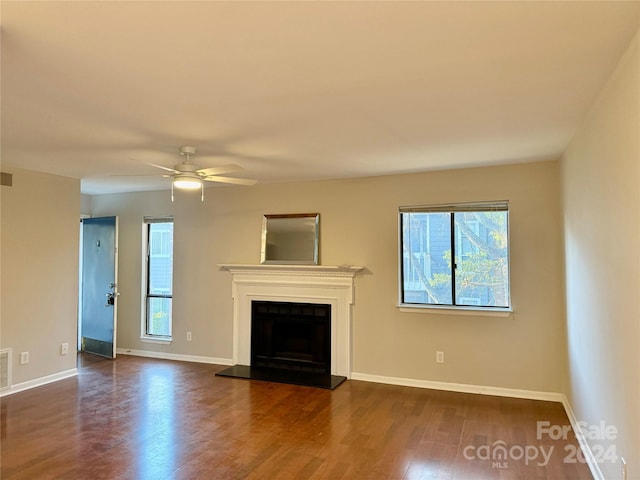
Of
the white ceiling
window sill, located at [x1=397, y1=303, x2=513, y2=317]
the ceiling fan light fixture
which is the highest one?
the white ceiling

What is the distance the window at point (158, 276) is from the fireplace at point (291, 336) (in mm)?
1506

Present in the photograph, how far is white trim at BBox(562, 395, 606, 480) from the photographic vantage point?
9.13 feet

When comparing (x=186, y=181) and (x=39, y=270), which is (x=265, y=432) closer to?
(x=186, y=181)

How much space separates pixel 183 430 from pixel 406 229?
311cm

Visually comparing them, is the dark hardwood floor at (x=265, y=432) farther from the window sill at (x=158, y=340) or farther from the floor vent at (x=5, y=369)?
the window sill at (x=158, y=340)

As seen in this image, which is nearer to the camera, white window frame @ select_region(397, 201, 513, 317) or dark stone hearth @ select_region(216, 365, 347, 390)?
white window frame @ select_region(397, 201, 513, 317)

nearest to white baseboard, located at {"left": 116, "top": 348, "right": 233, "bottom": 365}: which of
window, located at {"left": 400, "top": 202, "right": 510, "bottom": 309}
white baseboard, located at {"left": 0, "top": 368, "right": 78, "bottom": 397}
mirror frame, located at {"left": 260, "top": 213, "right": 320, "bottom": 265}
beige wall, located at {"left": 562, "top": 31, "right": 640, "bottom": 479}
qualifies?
white baseboard, located at {"left": 0, "top": 368, "right": 78, "bottom": 397}

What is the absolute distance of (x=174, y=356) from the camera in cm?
614

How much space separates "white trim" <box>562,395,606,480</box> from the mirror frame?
301cm

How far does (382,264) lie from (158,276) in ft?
11.2

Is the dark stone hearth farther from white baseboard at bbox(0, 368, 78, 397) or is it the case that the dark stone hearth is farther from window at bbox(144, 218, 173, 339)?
white baseboard at bbox(0, 368, 78, 397)

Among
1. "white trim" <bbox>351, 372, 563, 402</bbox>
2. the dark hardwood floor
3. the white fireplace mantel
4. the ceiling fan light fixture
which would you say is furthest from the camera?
the white fireplace mantel

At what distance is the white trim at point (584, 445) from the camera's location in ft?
9.13

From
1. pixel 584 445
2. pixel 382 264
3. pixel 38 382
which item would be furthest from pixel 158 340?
pixel 584 445
